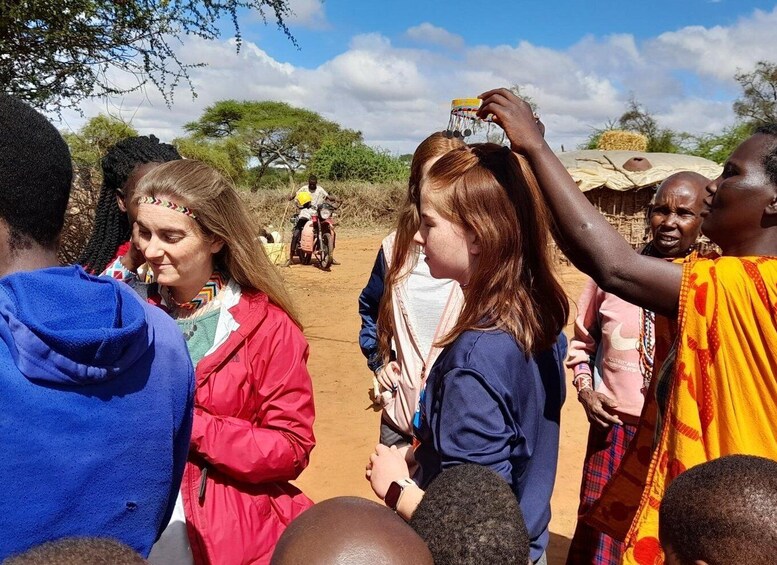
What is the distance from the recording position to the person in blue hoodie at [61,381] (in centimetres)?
99

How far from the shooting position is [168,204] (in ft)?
6.43

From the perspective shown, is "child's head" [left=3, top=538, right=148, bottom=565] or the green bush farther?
the green bush

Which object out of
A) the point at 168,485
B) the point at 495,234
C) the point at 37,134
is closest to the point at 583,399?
the point at 495,234

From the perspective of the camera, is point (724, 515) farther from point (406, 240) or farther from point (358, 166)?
point (358, 166)

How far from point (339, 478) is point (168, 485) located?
10.9 ft

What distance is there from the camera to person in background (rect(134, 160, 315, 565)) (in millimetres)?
1744

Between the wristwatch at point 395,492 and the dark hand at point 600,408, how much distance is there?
1.58m

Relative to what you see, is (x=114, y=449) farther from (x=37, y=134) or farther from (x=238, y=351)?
→ (x=238, y=351)

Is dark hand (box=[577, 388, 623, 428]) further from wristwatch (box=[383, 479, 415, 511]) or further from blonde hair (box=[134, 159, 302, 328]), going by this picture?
wristwatch (box=[383, 479, 415, 511])

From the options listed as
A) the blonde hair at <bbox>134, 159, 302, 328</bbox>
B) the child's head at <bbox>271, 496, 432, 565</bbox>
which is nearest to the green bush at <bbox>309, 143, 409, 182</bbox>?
the blonde hair at <bbox>134, 159, 302, 328</bbox>

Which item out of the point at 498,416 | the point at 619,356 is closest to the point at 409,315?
the point at 619,356

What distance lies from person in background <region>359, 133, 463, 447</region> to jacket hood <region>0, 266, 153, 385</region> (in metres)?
1.42

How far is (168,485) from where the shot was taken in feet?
4.19

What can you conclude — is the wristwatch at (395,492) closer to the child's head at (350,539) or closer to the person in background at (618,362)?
the child's head at (350,539)
